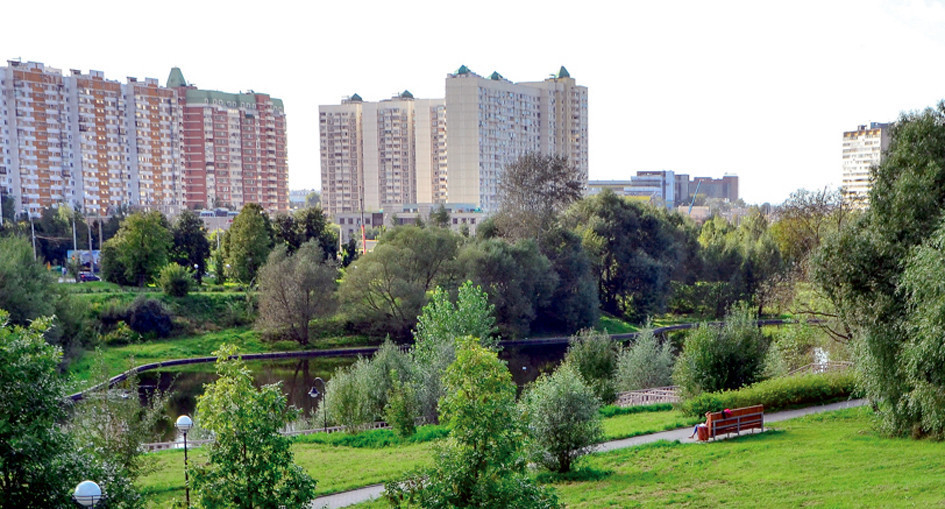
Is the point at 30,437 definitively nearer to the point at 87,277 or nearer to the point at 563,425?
the point at 563,425

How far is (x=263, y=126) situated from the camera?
11325cm

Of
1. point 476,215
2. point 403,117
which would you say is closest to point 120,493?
point 476,215

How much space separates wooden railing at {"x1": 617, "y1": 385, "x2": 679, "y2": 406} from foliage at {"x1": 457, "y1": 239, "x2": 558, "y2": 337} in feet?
79.9

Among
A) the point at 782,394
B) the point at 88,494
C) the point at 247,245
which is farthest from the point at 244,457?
the point at 247,245

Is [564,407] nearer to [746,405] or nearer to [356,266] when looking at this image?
[746,405]

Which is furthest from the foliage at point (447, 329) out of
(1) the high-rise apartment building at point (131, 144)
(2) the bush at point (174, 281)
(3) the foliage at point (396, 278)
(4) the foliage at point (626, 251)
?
(1) the high-rise apartment building at point (131, 144)

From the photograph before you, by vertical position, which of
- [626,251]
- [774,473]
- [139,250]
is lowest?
[774,473]

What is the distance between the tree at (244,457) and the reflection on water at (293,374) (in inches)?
1018

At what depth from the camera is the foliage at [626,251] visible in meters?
61.1

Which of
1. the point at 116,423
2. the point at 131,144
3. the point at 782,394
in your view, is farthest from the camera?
the point at 131,144

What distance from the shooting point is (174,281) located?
55.6m

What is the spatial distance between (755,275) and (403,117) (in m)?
63.2

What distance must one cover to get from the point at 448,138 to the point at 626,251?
4377 centimetres

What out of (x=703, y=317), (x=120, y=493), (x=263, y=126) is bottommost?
(x=703, y=317)
